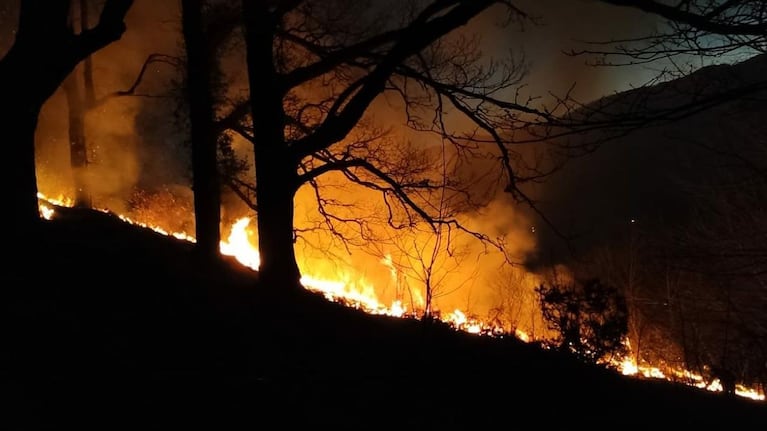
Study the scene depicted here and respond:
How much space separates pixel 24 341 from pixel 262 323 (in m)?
2.04

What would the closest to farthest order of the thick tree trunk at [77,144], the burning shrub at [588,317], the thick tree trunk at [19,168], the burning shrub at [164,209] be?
the thick tree trunk at [19,168] → the burning shrub at [588,317] → the thick tree trunk at [77,144] → the burning shrub at [164,209]

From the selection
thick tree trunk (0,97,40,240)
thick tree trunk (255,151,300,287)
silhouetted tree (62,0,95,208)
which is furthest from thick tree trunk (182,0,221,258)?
silhouetted tree (62,0,95,208)

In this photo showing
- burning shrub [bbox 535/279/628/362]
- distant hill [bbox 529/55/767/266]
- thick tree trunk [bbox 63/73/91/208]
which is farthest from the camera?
thick tree trunk [bbox 63/73/91/208]

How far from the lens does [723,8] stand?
4832 millimetres

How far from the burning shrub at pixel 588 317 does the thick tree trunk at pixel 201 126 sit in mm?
5886

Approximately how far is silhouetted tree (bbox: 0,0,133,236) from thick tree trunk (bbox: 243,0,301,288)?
5.94ft

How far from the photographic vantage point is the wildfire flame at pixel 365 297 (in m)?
8.48

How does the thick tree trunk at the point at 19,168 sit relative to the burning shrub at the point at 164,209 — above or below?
below

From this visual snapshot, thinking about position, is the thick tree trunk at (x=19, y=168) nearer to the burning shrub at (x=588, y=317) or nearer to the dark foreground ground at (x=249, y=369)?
the dark foreground ground at (x=249, y=369)

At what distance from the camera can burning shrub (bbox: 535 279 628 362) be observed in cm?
699

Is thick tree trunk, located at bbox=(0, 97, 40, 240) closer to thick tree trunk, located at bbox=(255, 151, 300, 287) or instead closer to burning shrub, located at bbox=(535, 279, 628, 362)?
thick tree trunk, located at bbox=(255, 151, 300, 287)

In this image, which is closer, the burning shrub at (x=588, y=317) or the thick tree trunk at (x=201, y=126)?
the burning shrub at (x=588, y=317)

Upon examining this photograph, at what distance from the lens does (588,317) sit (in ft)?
24.1

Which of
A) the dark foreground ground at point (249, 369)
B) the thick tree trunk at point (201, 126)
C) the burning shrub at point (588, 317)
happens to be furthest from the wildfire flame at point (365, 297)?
the dark foreground ground at point (249, 369)
